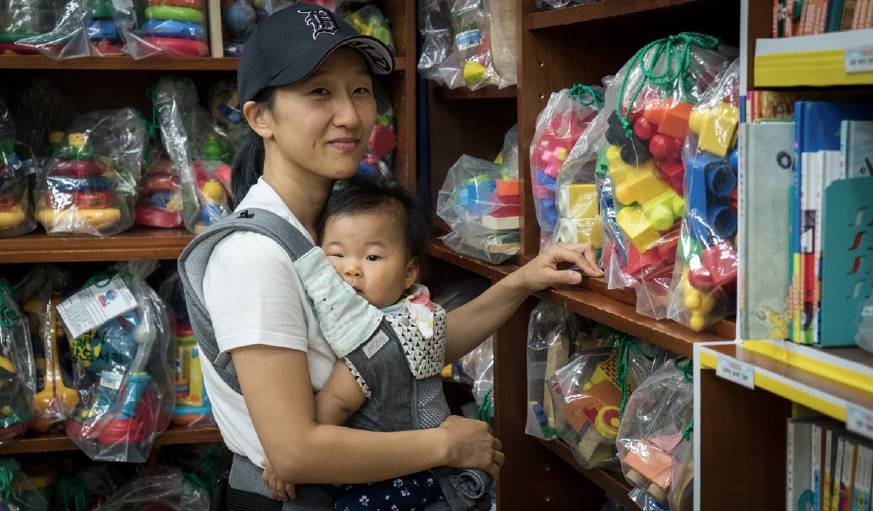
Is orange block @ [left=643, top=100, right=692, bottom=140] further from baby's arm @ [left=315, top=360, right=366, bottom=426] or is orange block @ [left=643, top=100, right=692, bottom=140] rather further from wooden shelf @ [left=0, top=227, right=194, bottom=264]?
wooden shelf @ [left=0, top=227, right=194, bottom=264]

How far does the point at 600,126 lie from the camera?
70.0 inches

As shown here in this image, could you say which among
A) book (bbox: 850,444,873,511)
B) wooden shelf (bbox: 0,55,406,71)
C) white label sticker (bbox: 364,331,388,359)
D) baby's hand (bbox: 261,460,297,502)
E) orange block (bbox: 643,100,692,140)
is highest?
wooden shelf (bbox: 0,55,406,71)

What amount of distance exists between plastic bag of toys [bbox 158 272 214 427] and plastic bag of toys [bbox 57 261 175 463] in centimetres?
3

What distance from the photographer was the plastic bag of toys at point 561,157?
6.00 feet

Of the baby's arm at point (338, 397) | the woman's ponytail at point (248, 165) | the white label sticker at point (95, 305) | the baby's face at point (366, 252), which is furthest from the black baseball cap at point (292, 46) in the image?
the white label sticker at point (95, 305)

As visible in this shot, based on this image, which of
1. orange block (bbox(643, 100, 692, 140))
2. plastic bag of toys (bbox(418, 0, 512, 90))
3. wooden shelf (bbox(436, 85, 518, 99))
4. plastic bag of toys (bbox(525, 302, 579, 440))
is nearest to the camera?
orange block (bbox(643, 100, 692, 140))

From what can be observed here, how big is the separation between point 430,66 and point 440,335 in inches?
42.2

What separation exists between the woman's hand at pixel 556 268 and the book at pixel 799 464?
522 millimetres

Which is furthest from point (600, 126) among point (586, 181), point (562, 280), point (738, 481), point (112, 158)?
point (112, 158)

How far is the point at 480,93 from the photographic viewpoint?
2.35 metres

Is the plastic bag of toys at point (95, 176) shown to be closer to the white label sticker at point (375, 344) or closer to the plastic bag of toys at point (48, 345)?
the plastic bag of toys at point (48, 345)

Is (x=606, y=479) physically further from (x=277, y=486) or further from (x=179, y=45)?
(x=179, y=45)

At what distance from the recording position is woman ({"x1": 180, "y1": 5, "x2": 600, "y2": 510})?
Answer: 1.50 m

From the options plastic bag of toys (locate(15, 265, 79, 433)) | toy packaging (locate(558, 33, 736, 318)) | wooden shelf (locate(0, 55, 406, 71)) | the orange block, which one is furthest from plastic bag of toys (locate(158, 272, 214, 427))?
the orange block
